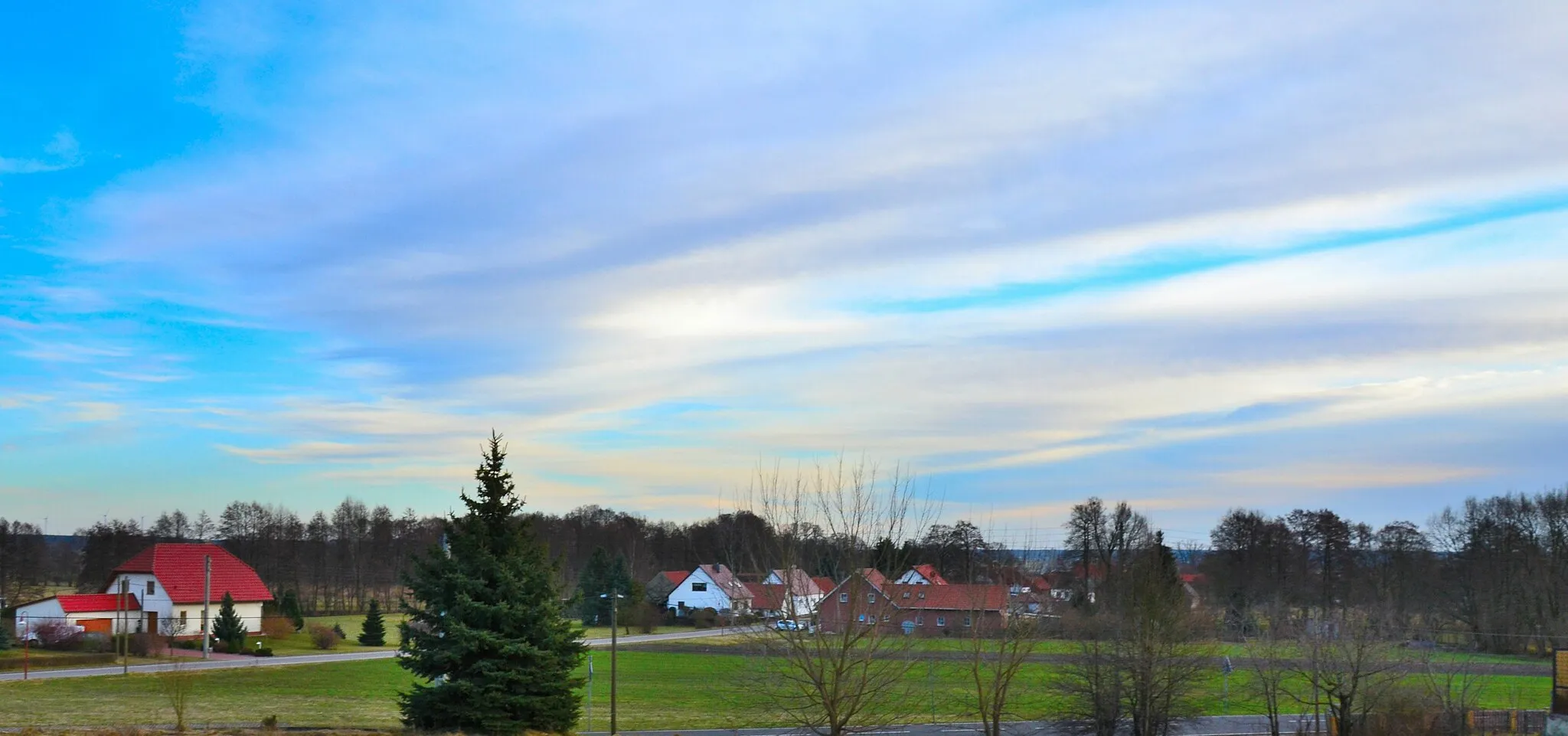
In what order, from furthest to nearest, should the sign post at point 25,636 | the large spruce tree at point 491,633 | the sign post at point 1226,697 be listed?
1. the sign post at point 25,636
2. the sign post at point 1226,697
3. the large spruce tree at point 491,633

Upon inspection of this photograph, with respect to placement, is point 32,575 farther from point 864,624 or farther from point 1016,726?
point 864,624

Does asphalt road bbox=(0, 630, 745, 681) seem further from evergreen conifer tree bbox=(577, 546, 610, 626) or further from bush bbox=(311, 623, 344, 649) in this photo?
evergreen conifer tree bbox=(577, 546, 610, 626)

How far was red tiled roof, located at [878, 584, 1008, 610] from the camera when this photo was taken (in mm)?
25391

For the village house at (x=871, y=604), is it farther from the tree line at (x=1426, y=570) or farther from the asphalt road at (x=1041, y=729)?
the tree line at (x=1426, y=570)

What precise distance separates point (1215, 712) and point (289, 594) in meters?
60.7

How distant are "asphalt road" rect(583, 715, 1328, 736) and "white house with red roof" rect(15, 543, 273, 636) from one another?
143ft

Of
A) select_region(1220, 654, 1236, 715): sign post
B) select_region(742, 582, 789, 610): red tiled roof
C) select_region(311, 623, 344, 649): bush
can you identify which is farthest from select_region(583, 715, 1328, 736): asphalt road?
select_region(311, 623, 344, 649): bush

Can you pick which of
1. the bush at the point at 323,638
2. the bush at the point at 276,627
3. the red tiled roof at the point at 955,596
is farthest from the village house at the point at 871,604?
the bush at the point at 276,627

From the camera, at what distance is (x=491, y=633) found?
89.0 ft

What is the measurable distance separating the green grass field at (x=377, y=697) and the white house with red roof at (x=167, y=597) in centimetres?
1734

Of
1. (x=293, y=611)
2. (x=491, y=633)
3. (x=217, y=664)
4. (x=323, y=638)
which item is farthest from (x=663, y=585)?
(x=491, y=633)

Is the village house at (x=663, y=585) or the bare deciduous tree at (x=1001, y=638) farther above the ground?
the bare deciduous tree at (x=1001, y=638)

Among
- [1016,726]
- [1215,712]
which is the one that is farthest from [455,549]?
[1215,712]

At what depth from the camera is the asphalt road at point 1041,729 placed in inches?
1476
